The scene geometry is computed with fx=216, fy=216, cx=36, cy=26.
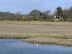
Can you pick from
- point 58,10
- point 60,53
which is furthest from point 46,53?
point 58,10

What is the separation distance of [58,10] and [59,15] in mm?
3879

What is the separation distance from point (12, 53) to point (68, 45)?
9466mm

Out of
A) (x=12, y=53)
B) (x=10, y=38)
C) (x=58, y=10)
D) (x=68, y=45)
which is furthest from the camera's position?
(x=58, y=10)

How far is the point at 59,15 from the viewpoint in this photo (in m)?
135

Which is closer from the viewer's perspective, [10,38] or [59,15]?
[10,38]

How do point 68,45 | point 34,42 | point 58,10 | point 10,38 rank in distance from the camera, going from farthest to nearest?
point 58,10 < point 10,38 < point 34,42 < point 68,45

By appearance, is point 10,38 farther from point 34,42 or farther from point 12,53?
point 12,53

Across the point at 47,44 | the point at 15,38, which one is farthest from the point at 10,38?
the point at 47,44

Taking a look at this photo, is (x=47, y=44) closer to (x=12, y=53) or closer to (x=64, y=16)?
(x=12, y=53)

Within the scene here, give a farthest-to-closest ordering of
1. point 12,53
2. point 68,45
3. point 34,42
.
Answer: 1. point 34,42
2. point 68,45
3. point 12,53

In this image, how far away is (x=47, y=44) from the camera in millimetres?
29906

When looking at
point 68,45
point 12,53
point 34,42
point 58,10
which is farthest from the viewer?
point 58,10

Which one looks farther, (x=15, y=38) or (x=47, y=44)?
(x=15, y=38)

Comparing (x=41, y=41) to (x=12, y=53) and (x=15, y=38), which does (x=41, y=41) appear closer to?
(x=15, y=38)
